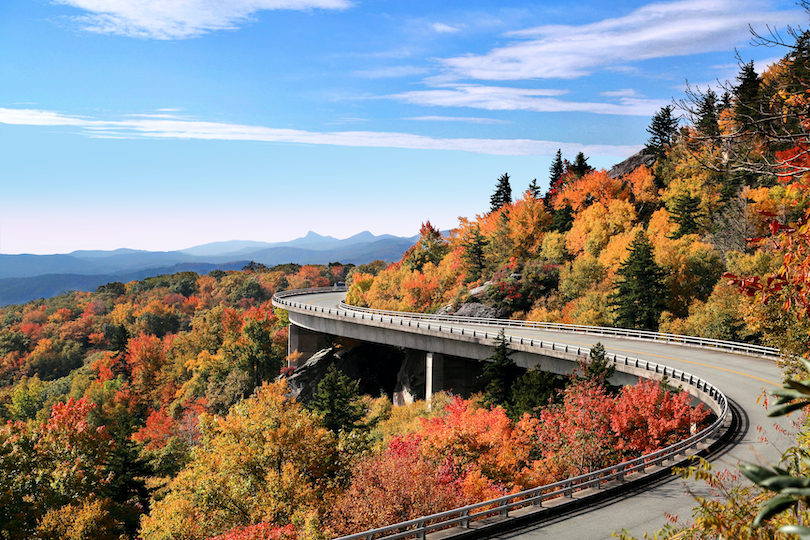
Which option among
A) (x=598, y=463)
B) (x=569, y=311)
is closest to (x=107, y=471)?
(x=598, y=463)

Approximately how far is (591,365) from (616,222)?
3828 cm

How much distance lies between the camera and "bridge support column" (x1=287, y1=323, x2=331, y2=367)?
7387 cm

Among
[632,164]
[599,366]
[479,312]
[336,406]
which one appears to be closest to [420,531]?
[599,366]

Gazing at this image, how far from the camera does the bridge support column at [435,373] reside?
50344 mm

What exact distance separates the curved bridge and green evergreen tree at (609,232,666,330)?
2613mm

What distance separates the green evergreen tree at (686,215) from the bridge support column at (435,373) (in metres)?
30.8

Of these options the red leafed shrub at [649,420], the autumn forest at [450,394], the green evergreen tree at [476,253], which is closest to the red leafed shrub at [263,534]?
the autumn forest at [450,394]

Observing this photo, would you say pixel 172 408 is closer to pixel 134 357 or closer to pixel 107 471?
pixel 134 357

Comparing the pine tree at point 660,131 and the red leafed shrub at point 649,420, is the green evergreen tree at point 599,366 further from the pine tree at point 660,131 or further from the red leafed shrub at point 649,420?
the pine tree at point 660,131

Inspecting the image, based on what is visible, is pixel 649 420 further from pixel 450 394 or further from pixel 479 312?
pixel 479 312

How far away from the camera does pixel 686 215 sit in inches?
2418

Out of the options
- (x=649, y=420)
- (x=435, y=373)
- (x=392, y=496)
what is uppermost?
(x=649, y=420)

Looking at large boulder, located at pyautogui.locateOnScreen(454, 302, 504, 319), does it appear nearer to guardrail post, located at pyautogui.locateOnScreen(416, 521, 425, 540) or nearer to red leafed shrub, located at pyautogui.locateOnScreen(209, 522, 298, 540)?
red leafed shrub, located at pyautogui.locateOnScreen(209, 522, 298, 540)

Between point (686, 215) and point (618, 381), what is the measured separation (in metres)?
35.2
